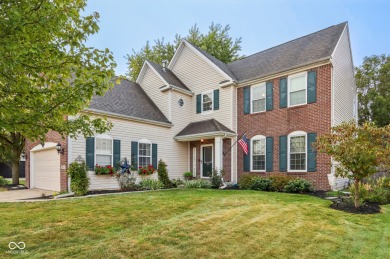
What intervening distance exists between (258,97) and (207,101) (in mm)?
3091

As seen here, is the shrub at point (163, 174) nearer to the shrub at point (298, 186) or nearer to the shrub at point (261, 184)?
the shrub at point (261, 184)

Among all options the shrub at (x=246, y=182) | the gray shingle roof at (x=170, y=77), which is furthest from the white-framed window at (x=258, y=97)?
the gray shingle roof at (x=170, y=77)

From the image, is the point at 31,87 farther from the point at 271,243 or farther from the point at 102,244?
the point at 271,243

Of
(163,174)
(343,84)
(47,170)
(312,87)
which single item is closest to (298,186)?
(312,87)

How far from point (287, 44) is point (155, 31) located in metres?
14.8

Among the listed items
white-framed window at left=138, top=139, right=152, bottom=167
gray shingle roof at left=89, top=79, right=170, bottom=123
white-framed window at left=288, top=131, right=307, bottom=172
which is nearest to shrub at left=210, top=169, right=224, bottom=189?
white-framed window at left=288, top=131, right=307, bottom=172

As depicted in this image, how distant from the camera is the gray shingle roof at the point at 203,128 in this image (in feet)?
42.2

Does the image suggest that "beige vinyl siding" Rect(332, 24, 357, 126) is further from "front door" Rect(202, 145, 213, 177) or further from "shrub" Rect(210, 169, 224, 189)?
"front door" Rect(202, 145, 213, 177)

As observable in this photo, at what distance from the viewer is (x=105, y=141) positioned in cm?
1124

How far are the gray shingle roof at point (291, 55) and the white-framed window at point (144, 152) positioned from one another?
5877mm

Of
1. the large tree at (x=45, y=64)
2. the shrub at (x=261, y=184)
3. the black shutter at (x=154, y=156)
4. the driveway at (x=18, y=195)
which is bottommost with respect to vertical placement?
the driveway at (x=18, y=195)

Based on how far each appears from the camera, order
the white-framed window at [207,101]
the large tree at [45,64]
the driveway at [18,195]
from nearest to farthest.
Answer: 1. the large tree at [45,64]
2. the driveway at [18,195]
3. the white-framed window at [207,101]

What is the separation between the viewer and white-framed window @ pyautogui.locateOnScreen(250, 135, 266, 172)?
12.4 metres

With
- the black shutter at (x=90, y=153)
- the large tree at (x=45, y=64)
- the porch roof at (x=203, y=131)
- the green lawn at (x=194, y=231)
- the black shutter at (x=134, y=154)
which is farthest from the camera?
the porch roof at (x=203, y=131)
